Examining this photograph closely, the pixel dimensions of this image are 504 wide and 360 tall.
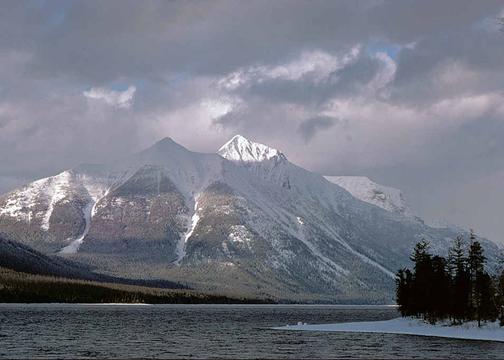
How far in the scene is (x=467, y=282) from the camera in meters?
173

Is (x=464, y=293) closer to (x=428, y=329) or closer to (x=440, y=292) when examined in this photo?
(x=440, y=292)

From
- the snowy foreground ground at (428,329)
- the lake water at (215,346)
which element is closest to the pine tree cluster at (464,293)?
the snowy foreground ground at (428,329)

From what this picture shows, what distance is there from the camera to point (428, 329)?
566 feet

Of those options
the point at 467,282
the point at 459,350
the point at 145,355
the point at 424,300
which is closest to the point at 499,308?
the point at 467,282

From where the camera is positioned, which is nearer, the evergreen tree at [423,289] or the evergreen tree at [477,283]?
the evergreen tree at [477,283]

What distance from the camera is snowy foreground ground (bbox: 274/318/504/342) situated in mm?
150500

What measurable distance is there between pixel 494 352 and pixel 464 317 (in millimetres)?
69096

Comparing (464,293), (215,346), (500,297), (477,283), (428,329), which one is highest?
(477,283)

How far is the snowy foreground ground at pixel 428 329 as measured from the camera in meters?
150

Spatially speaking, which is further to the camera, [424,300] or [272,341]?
[424,300]

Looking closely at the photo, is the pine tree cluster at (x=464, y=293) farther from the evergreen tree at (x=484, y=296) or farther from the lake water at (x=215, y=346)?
the lake water at (x=215, y=346)

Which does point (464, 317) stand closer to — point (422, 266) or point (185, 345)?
point (422, 266)

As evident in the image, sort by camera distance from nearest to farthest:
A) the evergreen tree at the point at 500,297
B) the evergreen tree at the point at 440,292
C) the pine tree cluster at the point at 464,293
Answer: the evergreen tree at the point at 500,297 < the pine tree cluster at the point at 464,293 < the evergreen tree at the point at 440,292

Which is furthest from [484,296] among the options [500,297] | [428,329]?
[428,329]
